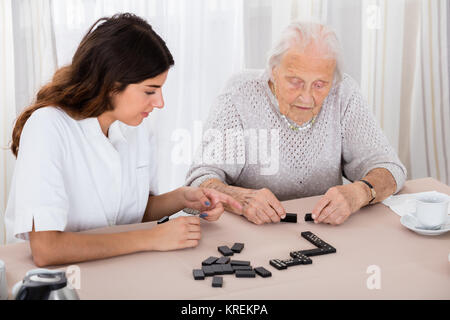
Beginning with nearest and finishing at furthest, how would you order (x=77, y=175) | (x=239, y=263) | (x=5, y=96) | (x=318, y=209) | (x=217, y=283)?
1. (x=217, y=283)
2. (x=239, y=263)
3. (x=77, y=175)
4. (x=318, y=209)
5. (x=5, y=96)

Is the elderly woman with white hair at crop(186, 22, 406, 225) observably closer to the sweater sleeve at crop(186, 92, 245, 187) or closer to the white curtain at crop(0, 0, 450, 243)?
the sweater sleeve at crop(186, 92, 245, 187)

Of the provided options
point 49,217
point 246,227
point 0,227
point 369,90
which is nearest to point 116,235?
point 49,217

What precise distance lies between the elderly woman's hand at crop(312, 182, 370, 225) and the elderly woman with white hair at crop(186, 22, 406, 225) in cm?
15

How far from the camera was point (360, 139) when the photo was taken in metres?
2.28

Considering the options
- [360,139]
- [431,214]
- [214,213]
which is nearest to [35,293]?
[214,213]

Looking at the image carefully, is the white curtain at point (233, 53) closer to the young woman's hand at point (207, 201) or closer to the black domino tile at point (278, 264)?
the young woman's hand at point (207, 201)

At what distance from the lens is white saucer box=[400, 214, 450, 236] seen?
1.65 metres

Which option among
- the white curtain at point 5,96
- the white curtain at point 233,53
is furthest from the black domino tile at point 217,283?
the white curtain at point 5,96

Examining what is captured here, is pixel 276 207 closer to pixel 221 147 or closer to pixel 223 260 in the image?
pixel 223 260

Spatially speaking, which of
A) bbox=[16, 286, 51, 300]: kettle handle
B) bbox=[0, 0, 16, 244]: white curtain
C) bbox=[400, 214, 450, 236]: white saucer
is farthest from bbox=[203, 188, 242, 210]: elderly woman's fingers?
bbox=[0, 0, 16, 244]: white curtain

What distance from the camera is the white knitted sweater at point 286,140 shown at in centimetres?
222

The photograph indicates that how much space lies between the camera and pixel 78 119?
1664 mm

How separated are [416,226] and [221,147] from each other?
84 centimetres

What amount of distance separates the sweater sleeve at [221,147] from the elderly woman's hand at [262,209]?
1.00 ft
